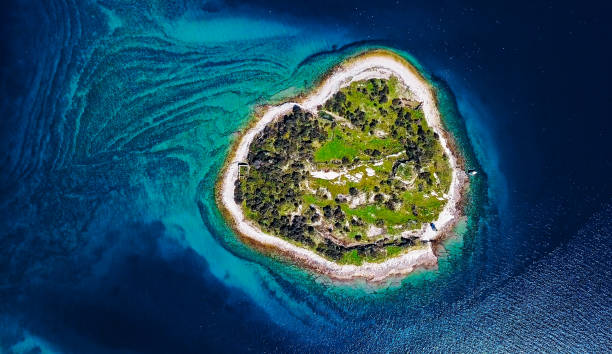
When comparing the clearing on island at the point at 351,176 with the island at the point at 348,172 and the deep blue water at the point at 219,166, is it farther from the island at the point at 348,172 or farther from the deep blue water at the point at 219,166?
the deep blue water at the point at 219,166

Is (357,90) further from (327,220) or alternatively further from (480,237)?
(480,237)

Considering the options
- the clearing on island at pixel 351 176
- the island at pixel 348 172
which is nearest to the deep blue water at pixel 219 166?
the island at pixel 348 172

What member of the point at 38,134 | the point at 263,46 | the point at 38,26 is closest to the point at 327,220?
the point at 263,46

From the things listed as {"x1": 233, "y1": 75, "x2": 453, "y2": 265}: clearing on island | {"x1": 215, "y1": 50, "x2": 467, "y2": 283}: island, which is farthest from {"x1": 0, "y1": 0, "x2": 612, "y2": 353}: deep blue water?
{"x1": 233, "y1": 75, "x2": 453, "y2": 265}: clearing on island

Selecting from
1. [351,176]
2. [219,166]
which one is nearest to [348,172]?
[351,176]

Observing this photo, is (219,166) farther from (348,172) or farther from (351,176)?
(351,176)
